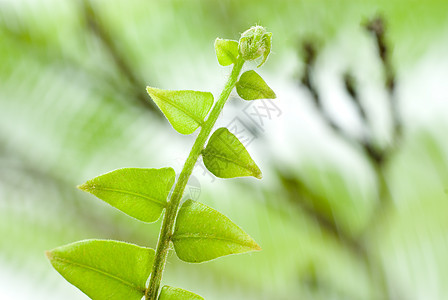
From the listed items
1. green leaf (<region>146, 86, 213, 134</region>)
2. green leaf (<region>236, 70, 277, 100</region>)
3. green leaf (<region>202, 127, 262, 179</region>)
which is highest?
green leaf (<region>236, 70, 277, 100</region>)

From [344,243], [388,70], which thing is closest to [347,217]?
[344,243]

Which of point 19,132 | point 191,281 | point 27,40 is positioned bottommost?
point 191,281

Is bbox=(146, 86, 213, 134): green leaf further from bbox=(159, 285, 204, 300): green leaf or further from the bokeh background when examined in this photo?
the bokeh background

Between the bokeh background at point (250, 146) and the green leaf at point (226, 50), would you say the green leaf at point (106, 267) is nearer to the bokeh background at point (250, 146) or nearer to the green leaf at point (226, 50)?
the green leaf at point (226, 50)

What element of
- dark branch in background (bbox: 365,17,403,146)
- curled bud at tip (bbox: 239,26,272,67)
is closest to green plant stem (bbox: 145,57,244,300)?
curled bud at tip (bbox: 239,26,272,67)

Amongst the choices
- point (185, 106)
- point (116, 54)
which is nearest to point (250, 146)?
point (116, 54)

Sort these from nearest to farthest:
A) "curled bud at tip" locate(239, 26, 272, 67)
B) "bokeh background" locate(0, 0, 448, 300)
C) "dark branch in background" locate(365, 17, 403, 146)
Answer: "curled bud at tip" locate(239, 26, 272, 67)
"dark branch in background" locate(365, 17, 403, 146)
"bokeh background" locate(0, 0, 448, 300)

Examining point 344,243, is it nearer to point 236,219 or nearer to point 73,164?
point 236,219
